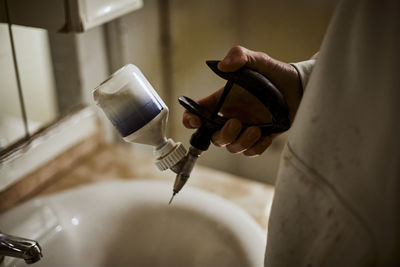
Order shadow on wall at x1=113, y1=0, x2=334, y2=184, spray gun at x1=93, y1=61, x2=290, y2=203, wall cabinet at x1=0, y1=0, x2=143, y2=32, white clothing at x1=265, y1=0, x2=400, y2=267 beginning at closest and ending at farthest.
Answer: white clothing at x1=265, y1=0, x2=400, y2=267 < spray gun at x1=93, y1=61, x2=290, y2=203 < wall cabinet at x1=0, y1=0, x2=143, y2=32 < shadow on wall at x1=113, y1=0, x2=334, y2=184

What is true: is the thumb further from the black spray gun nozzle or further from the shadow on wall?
the shadow on wall

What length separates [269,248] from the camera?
0.45m

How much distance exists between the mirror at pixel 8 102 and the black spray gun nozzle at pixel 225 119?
1.30 ft

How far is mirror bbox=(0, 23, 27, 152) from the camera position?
0.74 m

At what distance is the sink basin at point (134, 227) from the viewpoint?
26.6 inches

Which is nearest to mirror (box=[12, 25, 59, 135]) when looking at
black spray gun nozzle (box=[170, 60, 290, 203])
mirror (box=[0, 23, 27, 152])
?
mirror (box=[0, 23, 27, 152])

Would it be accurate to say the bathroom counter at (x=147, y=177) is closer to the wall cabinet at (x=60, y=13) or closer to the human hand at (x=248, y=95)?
the human hand at (x=248, y=95)

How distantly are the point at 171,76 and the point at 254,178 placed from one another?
0.42 meters

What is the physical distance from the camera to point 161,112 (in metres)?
0.49

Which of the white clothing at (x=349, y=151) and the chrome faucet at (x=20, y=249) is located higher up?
the white clothing at (x=349, y=151)

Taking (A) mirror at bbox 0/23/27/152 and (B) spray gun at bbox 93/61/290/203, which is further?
(A) mirror at bbox 0/23/27/152

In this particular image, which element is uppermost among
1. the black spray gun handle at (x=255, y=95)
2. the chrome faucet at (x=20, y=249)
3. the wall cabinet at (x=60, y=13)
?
the wall cabinet at (x=60, y=13)

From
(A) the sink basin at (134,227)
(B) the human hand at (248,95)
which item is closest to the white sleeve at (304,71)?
(B) the human hand at (248,95)

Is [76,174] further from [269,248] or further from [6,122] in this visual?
[269,248]
